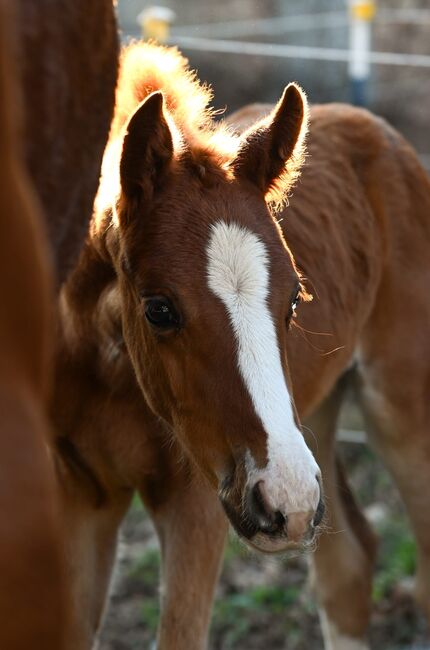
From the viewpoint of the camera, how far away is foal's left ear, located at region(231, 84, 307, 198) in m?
2.84

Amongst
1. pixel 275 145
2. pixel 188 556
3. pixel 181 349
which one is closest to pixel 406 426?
pixel 188 556

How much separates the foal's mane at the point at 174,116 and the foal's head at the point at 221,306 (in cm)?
3

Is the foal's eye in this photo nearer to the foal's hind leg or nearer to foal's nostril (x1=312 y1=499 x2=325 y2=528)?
foal's nostril (x1=312 y1=499 x2=325 y2=528)

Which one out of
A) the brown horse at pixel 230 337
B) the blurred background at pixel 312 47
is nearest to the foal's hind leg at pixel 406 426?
the brown horse at pixel 230 337

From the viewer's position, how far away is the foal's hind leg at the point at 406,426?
158 inches

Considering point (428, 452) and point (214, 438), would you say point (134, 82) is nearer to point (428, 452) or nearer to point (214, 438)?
point (214, 438)

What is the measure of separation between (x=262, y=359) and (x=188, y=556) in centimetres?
92

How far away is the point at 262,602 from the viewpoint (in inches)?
176

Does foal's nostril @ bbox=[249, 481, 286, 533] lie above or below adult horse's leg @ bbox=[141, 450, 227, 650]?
above

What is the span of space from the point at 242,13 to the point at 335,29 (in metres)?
1.70

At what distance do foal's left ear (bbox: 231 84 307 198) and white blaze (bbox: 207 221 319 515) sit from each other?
293mm

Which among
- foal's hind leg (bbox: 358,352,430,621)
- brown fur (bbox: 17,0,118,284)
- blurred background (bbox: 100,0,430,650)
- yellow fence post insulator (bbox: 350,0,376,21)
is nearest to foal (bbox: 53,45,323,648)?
brown fur (bbox: 17,0,118,284)

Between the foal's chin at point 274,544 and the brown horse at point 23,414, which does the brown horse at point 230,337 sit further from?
the brown horse at point 23,414

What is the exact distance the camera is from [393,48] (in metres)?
10.1
